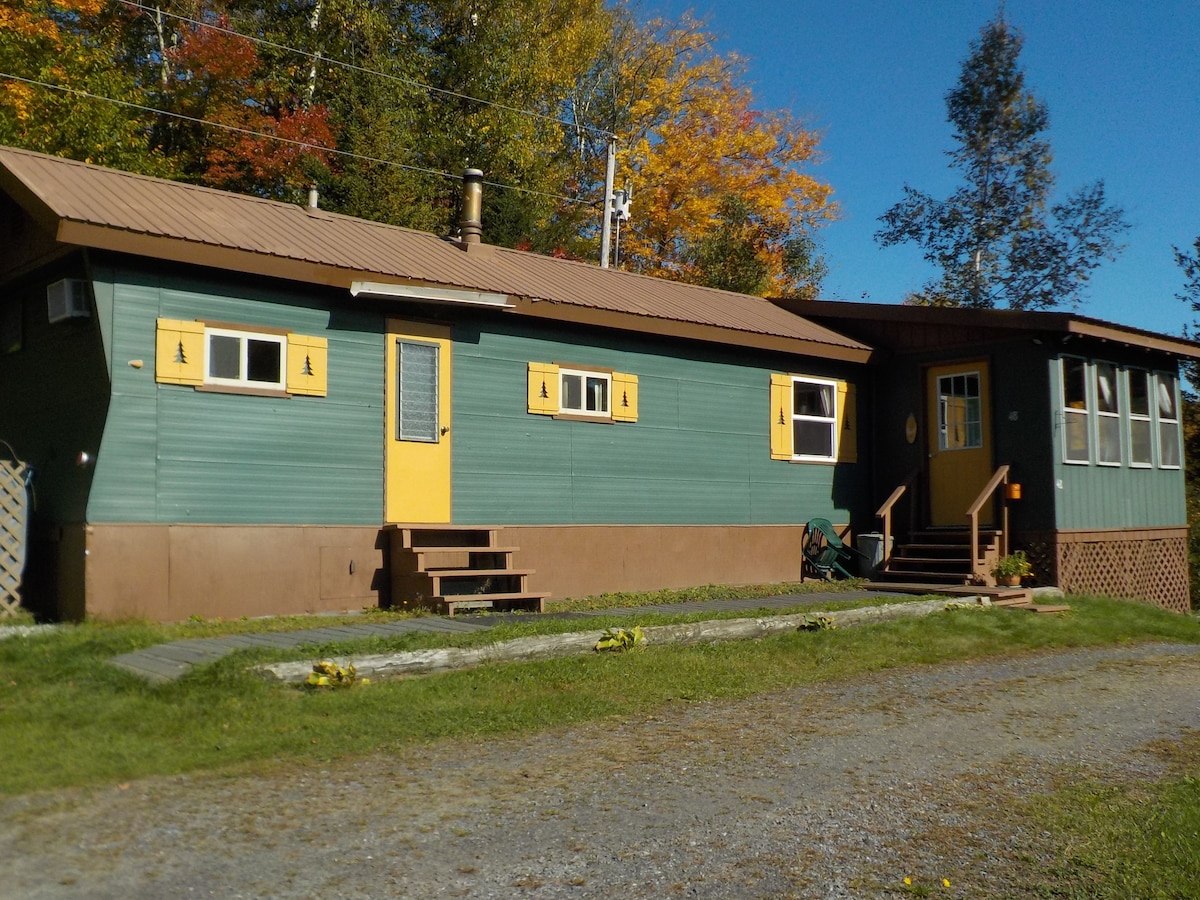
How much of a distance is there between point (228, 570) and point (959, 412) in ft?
33.4

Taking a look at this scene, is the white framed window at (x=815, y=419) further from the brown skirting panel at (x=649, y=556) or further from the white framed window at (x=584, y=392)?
the white framed window at (x=584, y=392)

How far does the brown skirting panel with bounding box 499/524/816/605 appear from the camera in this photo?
43.2 ft

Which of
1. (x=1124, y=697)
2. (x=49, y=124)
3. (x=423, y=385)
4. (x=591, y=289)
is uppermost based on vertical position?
(x=49, y=124)

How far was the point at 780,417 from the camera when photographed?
15.9m

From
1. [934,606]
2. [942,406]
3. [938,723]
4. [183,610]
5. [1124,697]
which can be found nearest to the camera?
[938,723]

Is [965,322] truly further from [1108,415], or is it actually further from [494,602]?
[494,602]

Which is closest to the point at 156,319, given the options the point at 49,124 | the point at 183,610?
the point at 183,610

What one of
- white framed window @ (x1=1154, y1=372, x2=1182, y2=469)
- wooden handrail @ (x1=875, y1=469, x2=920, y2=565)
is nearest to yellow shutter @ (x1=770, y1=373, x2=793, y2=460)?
wooden handrail @ (x1=875, y1=469, x2=920, y2=565)

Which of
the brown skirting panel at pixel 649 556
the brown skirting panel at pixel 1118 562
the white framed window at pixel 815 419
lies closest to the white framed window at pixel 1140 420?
the brown skirting panel at pixel 1118 562

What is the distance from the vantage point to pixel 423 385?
12.2 m

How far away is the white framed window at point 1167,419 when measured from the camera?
56.5ft

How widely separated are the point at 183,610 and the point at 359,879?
6403 millimetres

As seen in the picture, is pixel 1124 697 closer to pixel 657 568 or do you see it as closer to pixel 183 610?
pixel 657 568

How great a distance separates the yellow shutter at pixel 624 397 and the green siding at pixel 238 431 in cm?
324
